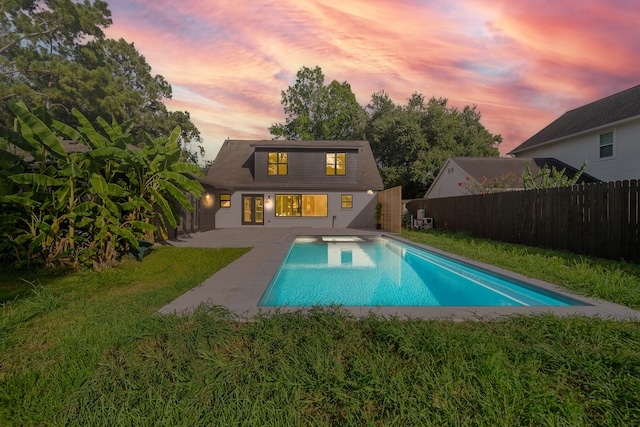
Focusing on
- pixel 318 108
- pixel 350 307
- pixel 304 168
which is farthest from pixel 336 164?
pixel 318 108

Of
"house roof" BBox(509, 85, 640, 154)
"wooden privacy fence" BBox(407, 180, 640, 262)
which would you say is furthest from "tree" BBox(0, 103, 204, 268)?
"house roof" BBox(509, 85, 640, 154)

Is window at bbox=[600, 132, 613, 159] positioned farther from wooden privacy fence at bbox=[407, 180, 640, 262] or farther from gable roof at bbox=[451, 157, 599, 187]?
wooden privacy fence at bbox=[407, 180, 640, 262]

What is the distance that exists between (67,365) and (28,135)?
582cm

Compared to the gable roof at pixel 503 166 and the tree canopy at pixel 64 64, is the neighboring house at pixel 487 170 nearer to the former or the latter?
the gable roof at pixel 503 166

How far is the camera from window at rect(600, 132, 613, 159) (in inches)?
657

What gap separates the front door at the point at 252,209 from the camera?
19953mm

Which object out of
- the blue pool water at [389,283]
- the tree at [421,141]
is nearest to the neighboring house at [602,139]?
the tree at [421,141]

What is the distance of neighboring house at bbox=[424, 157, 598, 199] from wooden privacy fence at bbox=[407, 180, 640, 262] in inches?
263

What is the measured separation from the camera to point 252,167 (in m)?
21.9

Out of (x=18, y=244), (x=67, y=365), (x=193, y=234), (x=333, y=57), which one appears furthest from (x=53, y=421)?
(x=193, y=234)

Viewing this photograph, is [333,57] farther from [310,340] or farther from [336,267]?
[310,340]

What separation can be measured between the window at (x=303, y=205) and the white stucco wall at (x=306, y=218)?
276 mm

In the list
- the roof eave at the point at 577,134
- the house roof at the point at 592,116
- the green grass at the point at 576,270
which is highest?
the house roof at the point at 592,116

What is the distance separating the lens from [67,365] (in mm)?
2859
